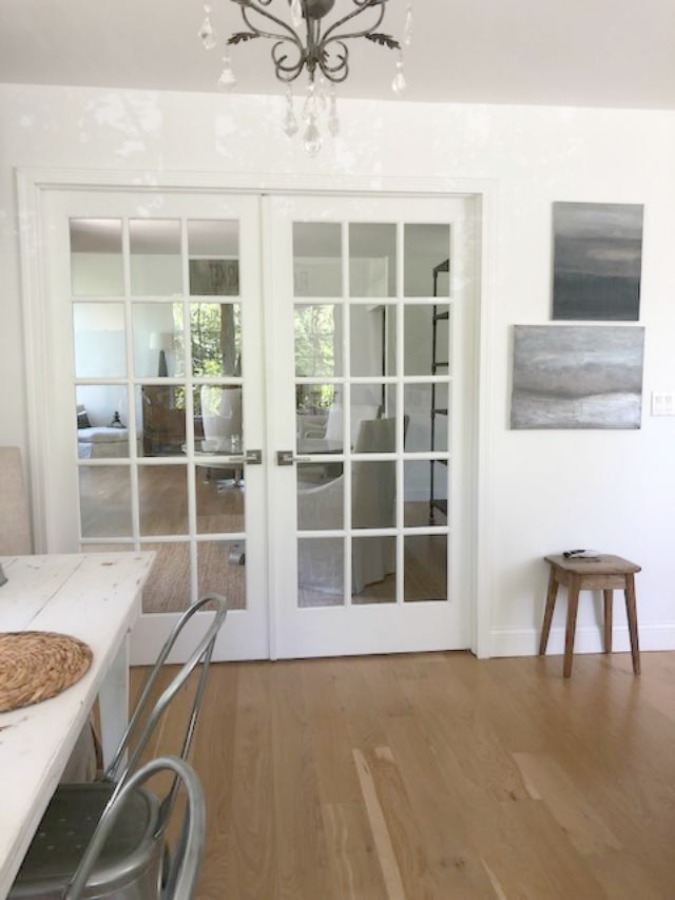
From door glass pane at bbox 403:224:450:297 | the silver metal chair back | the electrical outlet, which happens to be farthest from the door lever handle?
the silver metal chair back

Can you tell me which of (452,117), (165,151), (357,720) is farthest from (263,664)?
(452,117)

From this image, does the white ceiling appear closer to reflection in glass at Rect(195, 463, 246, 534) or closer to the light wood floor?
reflection in glass at Rect(195, 463, 246, 534)

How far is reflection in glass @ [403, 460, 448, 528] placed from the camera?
2.99 metres

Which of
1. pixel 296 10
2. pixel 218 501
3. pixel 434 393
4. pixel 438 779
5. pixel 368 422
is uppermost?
pixel 296 10

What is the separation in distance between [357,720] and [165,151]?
2335 mm

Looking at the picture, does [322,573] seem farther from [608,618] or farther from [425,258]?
[425,258]

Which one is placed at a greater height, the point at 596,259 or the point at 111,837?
the point at 596,259

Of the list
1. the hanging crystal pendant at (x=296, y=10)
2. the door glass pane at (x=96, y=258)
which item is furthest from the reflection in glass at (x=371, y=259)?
the hanging crystal pendant at (x=296, y=10)

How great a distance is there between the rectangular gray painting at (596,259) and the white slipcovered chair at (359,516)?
37.4 inches

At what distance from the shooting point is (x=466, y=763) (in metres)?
2.19

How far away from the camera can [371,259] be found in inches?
113

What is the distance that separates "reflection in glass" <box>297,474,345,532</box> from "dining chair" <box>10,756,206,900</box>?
1.68 m

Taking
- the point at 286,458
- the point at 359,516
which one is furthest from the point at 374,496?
the point at 286,458

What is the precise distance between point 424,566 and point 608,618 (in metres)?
0.85
